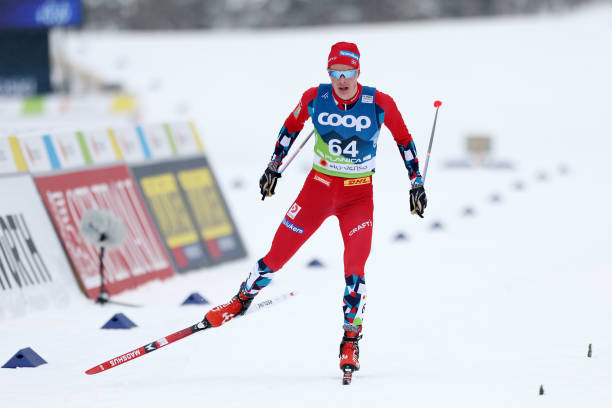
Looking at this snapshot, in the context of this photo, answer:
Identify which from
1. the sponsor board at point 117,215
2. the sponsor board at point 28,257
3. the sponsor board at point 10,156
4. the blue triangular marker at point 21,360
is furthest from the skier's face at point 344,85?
the sponsor board at point 10,156

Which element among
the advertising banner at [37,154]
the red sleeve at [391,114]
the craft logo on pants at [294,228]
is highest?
the advertising banner at [37,154]

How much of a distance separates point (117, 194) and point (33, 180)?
1031mm

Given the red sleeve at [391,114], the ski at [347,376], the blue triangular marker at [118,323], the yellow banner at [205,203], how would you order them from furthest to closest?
the yellow banner at [205,203]
the blue triangular marker at [118,323]
the red sleeve at [391,114]
the ski at [347,376]

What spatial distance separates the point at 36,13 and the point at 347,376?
900 inches

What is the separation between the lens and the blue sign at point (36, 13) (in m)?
25.8

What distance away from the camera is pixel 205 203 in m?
10.5

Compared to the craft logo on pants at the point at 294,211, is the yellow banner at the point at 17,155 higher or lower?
higher

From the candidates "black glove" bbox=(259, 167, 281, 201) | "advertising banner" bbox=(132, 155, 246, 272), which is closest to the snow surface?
"advertising banner" bbox=(132, 155, 246, 272)

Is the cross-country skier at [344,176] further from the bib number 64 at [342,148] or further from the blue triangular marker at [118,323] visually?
the blue triangular marker at [118,323]

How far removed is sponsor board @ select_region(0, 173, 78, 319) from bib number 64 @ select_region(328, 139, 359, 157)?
10.7ft

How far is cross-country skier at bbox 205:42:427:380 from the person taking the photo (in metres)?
5.98

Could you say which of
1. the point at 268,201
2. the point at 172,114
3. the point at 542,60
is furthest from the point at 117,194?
the point at 542,60

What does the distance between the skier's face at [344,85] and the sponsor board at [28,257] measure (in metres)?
3.49

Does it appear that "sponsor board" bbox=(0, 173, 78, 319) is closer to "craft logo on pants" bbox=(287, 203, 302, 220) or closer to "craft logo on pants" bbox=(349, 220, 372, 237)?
"craft logo on pants" bbox=(287, 203, 302, 220)
